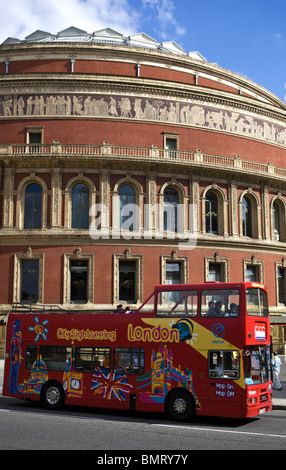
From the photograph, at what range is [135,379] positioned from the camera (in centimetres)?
1506

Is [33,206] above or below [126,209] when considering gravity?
above

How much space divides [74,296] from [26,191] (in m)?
7.41

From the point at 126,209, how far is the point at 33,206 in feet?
19.4

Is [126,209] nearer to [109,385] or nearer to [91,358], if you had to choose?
[91,358]

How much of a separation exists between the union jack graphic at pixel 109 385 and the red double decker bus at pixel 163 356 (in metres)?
0.03

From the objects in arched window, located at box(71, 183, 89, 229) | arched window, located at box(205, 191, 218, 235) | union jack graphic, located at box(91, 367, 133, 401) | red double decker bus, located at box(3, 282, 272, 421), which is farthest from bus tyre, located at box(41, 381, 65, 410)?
arched window, located at box(205, 191, 218, 235)

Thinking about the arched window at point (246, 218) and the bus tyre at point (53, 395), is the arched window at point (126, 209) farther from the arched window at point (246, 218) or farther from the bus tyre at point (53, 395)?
the bus tyre at point (53, 395)

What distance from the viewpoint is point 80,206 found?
32.6 m

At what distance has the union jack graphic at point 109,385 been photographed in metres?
15.1

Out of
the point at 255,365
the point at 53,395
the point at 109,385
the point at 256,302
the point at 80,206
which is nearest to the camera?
the point at 255,365

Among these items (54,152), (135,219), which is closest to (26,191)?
(54,152)

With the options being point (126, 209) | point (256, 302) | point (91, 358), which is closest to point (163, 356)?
point (91, 358)

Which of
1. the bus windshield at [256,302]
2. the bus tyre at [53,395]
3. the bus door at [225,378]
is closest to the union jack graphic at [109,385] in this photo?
the bus tyre at [53,395]

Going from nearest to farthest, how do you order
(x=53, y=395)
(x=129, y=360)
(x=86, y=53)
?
(x=129, y=360)
(x=53, y=395)
(x=86, y=53)
